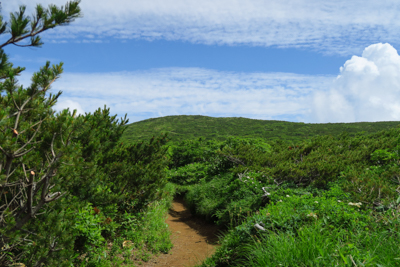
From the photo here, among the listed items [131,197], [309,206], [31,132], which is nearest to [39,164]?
[31,132]

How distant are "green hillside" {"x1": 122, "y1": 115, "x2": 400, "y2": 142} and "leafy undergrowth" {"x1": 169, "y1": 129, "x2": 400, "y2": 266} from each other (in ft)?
90.5

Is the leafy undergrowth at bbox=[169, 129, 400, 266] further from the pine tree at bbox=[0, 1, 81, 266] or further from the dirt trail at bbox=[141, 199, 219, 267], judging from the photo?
the pine tree at bbox=[0, 1, 81, 266]

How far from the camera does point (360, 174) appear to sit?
24.6 ft

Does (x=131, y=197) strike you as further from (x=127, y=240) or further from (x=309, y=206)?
(x=309, y=206)

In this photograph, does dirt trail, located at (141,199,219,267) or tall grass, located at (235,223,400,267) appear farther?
dirt trail, located at (141,199,219,267)

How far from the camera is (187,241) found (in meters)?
8.39

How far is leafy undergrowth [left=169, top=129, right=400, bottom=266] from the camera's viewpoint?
371cm

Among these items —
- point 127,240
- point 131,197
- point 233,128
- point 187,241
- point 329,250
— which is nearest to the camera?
point 329,250

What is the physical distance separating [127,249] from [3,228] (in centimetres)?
368

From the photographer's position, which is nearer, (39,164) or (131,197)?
(39,164)

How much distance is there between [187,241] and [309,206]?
14.5ft

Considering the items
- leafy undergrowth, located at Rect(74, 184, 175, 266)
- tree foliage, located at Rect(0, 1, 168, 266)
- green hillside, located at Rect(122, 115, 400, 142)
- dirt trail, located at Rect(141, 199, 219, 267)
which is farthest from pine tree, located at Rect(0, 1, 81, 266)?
green hillside, located at Rect(122, 115, 400, 142)

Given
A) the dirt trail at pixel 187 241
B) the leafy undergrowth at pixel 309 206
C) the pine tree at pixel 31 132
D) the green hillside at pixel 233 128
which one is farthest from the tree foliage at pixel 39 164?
the green hillside at pixel 233 128

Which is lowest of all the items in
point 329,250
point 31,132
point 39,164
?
point 329,250
